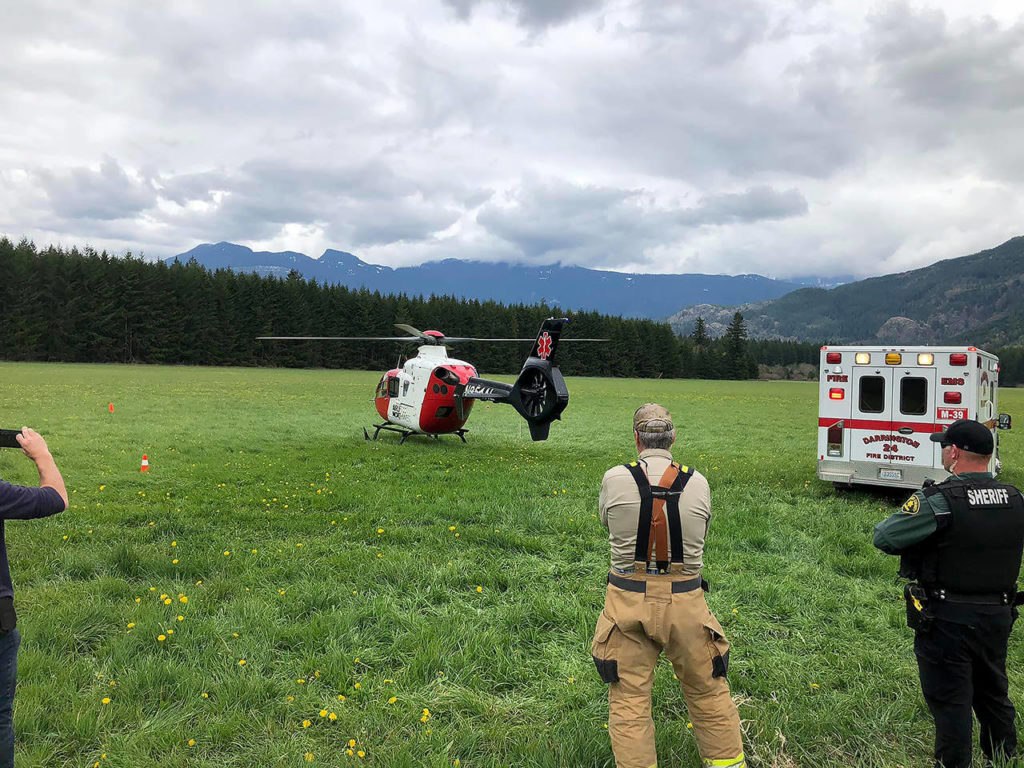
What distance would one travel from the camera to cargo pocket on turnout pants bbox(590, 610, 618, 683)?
12.3 ft

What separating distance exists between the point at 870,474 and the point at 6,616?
511 inches

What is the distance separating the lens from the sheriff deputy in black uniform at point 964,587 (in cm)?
391

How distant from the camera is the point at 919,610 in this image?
4.09 metres

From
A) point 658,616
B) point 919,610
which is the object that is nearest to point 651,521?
point 658,616

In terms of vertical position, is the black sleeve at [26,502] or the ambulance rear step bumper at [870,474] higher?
the black sleeve at [26,502]

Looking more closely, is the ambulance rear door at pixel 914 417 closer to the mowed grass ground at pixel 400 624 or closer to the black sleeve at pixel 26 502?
the mowed grass ground at pixel 400 624

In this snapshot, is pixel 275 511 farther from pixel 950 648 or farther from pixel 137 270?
pixel 137 270

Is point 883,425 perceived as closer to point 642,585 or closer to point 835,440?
point 835,440

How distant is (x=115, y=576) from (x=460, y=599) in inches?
158

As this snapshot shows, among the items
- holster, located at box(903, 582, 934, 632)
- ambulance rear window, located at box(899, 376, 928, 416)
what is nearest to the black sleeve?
holster, located at box(903, 582, 934, 632)

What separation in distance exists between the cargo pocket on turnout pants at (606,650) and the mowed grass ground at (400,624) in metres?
0.89

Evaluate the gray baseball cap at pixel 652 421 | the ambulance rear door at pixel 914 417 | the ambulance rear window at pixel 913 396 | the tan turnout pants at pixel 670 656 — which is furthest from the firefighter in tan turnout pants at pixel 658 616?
the ambulance rear window at pixel 913 396

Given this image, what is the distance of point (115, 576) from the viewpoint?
7.41 m

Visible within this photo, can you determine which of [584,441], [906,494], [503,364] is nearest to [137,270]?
[503,364]
